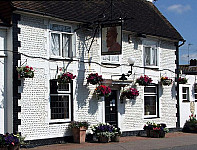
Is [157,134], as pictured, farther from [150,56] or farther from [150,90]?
[150,56]

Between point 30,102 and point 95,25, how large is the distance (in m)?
4.51

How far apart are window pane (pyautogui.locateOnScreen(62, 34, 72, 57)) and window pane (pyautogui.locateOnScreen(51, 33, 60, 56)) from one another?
0.85 feet

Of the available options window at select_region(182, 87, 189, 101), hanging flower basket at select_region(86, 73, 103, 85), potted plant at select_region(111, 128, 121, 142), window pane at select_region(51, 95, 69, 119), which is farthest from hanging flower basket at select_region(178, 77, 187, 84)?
window pane at select_region(51, 95, 69, 119)

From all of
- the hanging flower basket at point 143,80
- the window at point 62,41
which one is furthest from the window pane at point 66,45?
the hanging flower basket at point 143,80

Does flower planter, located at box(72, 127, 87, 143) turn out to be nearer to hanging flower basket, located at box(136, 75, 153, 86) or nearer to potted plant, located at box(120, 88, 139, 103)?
potted plant, located at box(120, 88, 139, 103)

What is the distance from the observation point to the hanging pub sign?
14695 mm

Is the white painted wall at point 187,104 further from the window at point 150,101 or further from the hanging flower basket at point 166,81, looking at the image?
the window at point 150,101

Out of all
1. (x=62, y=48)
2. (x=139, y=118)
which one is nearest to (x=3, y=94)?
(x=62, y=48)

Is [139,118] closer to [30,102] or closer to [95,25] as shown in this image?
[95,25]

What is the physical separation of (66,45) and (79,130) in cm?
354

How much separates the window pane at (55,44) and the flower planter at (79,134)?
316 centimetres

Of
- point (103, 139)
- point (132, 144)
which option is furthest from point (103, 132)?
point (132, 144)

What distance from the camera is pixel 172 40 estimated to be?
66.8 ft

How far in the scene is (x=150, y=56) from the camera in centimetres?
1927
